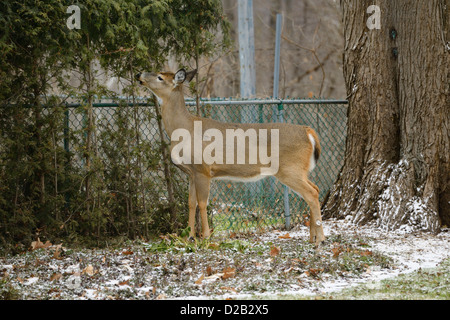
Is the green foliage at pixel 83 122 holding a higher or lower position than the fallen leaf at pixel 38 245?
higher

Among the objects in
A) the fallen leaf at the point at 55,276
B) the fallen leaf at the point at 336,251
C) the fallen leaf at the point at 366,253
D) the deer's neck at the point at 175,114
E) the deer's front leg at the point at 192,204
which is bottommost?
the fallen leaf at the point at 366,253

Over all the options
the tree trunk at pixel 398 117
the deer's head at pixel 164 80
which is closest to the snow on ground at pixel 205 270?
the tree trunk at pixel 398 117

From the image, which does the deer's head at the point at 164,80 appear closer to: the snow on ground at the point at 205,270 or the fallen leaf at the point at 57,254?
the snow on ground at the point at 205,270

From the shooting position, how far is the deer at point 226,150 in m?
7.21

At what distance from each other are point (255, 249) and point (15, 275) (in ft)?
8.10

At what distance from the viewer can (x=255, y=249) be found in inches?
270

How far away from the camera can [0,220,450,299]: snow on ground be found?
5312 millimetres

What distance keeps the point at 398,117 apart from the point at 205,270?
3.95 m

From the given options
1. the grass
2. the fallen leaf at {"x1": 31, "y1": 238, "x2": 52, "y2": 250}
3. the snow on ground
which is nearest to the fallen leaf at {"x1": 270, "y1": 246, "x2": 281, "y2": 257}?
the snow on ground

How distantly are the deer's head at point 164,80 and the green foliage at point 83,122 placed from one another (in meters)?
0.24

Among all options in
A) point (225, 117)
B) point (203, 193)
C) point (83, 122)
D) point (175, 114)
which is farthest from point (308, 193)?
point (83, 122)

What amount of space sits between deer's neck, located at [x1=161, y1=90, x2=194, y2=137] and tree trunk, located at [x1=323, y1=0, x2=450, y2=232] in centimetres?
262

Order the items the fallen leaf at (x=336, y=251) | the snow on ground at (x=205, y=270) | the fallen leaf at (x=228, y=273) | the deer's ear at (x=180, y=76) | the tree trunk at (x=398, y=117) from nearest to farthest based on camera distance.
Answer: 1. the snow on ground at (x=205, y=270)
2. the fallen leaf at (x=228, y=273)
3. the fallen leaf at (x=336, y=251)
4. the deer's ear at (x=180, y=76)
5. the tree trunk at (x=398, y=117)

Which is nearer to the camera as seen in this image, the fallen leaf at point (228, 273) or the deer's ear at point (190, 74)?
the fallen leaf at point (228, 273)
